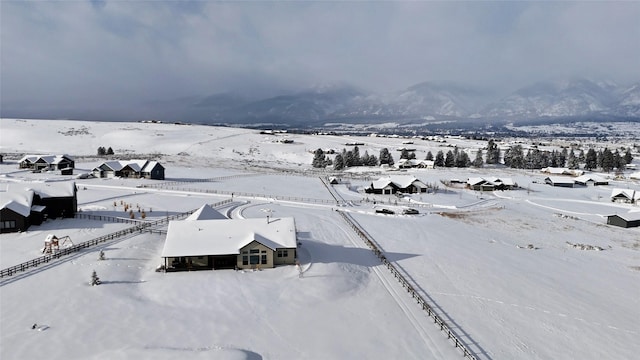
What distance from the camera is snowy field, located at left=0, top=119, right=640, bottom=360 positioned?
23.0m

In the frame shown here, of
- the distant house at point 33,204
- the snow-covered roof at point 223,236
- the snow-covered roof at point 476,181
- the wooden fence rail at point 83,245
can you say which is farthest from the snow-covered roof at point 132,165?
the snow-covered roof at point 476,181

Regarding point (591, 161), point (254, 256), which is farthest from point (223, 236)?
point (591, 161)

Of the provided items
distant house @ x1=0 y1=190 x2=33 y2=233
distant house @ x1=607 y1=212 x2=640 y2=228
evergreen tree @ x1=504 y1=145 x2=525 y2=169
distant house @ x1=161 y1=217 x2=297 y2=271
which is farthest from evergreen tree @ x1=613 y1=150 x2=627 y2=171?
distant house @ x1=0 y1=190 x2=33 y2=233

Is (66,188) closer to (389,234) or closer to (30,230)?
(30,230)

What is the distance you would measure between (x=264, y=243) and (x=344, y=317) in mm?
9795

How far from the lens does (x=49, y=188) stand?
47.4m

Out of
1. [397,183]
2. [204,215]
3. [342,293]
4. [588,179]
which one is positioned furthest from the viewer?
[588,179]

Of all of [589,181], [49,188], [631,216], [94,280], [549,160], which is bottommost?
[589,181]

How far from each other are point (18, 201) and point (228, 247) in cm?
2370

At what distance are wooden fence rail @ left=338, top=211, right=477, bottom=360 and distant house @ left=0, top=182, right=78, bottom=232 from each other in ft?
102

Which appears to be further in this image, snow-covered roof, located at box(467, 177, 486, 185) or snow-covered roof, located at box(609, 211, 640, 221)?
snow-covered roof, located at box(467, 177, 486, 185)

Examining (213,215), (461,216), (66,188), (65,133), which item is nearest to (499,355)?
(213,215)

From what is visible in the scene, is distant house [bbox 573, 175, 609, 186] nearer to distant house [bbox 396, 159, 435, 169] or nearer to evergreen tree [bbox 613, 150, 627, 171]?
evergreen tree [bbox 613, 150, 627, 171]

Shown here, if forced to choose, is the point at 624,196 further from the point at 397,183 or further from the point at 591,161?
the point at 591,161
